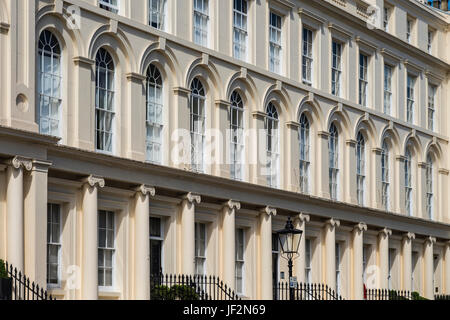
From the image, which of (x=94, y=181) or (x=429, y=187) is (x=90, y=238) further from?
(x=429, y=187)

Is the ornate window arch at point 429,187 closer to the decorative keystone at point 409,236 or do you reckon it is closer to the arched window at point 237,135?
the decorative keystone at point 409,236

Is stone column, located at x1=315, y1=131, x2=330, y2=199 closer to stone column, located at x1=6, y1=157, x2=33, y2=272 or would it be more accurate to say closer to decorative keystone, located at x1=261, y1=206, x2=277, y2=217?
decorative keystone, located at x1=261, y1=206, x2=277, y2=217

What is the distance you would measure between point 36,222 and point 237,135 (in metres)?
12.2

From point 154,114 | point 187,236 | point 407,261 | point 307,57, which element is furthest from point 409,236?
point 154,114

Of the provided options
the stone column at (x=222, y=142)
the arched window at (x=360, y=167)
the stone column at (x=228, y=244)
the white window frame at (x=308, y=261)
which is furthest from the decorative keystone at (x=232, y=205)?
the arched window at (x=360, y=167)

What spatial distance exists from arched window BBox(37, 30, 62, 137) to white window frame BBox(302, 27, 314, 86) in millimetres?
14895

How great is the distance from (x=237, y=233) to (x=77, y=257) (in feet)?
31.1

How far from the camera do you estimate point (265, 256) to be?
1715 inches

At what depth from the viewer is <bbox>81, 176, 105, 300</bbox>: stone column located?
34.8m

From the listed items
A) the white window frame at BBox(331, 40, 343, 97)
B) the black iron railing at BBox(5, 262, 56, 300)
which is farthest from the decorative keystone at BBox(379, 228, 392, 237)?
the black iron railing at BBox(5, 262, 56, 300)

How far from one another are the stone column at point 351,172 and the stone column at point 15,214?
67.0ft

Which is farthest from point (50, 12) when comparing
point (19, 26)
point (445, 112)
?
point (445, 112)

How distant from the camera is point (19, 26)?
108ft

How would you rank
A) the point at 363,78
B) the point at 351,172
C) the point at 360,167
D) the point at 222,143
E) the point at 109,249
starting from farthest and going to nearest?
the point at 363,78, the point at 360,167, the point at 351,172, the point at 222,143, the point at 109,249
